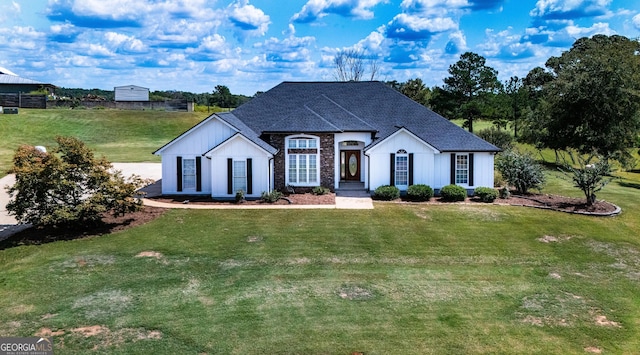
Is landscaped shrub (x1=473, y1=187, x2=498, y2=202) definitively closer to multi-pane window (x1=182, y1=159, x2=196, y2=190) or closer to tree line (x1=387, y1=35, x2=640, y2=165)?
tree line (x1=387, y1=35, x2=640, y2=165)

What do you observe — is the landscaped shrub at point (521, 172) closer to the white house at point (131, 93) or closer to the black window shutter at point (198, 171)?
the black window shutter at point (198, 171)

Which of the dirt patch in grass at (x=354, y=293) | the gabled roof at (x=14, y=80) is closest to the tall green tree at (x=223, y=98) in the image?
the gabled roof at (x=14, y=80)

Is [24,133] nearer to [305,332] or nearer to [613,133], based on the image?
[305,332]

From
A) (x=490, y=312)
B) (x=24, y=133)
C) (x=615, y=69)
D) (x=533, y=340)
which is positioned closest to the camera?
(x=533, y=340)

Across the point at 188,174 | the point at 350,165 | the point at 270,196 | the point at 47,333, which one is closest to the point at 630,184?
the point at 350,165

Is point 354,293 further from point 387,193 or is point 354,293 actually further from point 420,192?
point 420,192

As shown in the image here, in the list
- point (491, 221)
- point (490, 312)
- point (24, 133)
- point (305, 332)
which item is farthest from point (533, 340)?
point (24, 133)
